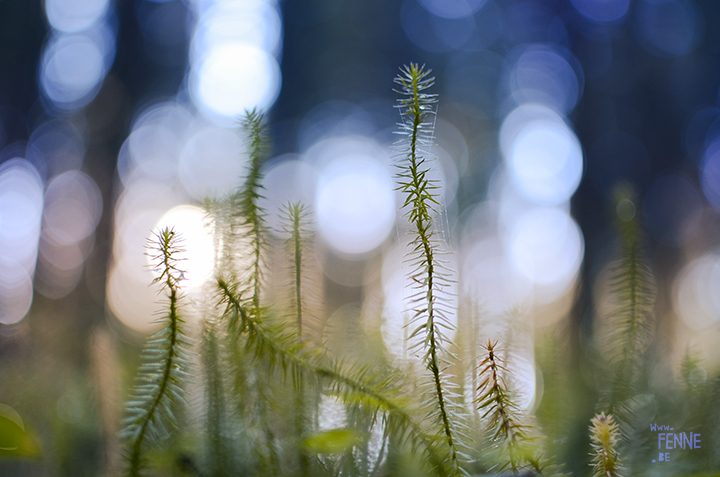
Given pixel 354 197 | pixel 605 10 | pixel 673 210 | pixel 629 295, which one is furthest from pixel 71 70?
pixel 673 210

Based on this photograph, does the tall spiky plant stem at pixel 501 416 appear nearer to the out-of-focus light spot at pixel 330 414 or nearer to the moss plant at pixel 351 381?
the moss plant at pixel 351 381

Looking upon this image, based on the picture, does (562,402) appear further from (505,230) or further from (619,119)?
(619,119)

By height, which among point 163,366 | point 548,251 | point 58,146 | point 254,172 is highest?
point 58,146

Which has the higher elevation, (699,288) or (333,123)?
(333,123)

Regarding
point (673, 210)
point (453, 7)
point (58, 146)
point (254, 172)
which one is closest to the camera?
point (254, 172)

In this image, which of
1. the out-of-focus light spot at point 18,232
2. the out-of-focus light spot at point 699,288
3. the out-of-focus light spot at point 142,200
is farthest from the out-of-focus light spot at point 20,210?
the out-of-focus light spot at point 699,288

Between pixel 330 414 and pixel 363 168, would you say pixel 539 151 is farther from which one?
pixel 330 414
